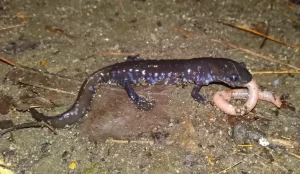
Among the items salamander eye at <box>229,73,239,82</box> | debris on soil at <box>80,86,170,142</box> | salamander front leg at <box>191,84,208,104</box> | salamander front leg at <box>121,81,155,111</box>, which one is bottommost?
debris on soil at <box>80,86,170,142</box>

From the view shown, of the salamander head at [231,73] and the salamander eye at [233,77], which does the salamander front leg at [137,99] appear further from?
the salamander eye at [233,77]

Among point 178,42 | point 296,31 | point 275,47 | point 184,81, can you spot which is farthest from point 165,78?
point 296,31

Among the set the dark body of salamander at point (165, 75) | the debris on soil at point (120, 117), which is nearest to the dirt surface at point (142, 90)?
the debris on soil at point (120, 117)

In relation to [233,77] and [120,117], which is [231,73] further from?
[120,117]

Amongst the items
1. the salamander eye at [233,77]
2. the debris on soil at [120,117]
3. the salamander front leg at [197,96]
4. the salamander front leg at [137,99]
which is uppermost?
the salamander eye at [233,77]

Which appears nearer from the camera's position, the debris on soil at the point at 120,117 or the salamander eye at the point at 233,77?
the debris on soil at the point at 120,117

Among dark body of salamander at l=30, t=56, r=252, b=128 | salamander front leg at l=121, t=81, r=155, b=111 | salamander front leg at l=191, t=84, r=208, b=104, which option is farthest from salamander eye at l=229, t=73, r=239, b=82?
salamander front leg at l=121, t=81, r=155, b=111

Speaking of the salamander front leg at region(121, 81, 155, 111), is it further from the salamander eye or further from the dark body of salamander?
the salamander eye

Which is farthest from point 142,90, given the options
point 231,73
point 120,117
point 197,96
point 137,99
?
point 231,73
